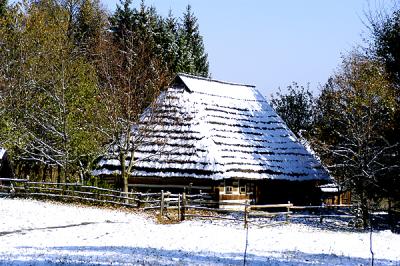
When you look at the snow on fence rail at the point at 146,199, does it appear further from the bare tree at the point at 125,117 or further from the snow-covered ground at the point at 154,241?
the bare tree at the point at 125,117

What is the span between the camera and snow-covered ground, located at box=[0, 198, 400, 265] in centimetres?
1523

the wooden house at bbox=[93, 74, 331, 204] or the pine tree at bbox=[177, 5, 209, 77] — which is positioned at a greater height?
the pine tree at bbox=[177, 5, 209, 77]

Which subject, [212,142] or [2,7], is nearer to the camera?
[212,142]

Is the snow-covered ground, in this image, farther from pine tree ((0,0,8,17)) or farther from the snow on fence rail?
pine tree ((0,0,8,17))

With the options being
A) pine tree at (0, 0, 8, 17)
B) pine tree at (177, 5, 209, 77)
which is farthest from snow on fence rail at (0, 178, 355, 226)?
pine tree at (177, 5, 209, 77)

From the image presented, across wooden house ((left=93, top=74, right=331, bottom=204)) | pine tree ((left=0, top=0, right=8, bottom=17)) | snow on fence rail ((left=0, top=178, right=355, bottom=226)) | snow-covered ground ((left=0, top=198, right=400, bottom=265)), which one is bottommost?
snow-covered ground ((left=0, top=198, right=400, bottom=265))

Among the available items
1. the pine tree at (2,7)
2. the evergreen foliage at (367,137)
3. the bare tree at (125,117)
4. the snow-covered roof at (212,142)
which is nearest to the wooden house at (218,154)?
the snow-covered roof at (212,142)

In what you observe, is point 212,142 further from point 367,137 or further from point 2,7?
point 2,7

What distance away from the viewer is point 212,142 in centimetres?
3192

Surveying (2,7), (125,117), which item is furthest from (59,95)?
(2,7)

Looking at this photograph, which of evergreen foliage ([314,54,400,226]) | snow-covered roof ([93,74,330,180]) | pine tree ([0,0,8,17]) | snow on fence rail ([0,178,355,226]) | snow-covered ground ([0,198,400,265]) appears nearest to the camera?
snow-covered ground ([0,198,400,265])

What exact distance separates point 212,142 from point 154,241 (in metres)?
13.4

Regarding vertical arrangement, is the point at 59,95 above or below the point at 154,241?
above

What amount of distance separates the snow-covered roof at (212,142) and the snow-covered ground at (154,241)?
4507 mm
